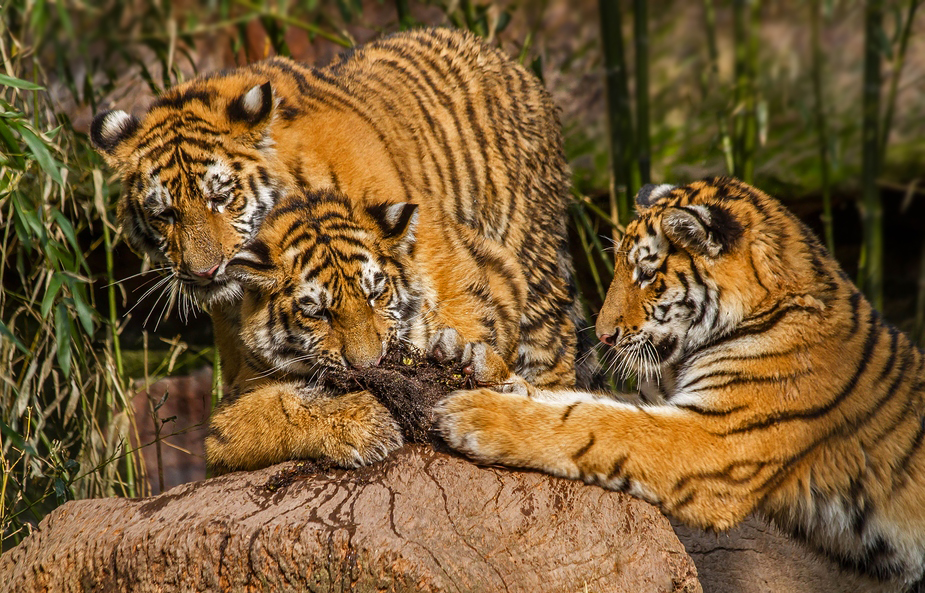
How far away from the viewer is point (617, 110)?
13.5ft

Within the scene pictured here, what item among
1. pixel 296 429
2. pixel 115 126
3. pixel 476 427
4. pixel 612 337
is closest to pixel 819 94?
pixel 612 337

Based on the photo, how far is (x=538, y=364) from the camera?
11.9ft

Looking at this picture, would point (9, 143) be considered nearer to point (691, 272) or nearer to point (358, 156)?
point (358, 156)

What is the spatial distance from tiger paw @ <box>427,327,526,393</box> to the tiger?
1.06 ft

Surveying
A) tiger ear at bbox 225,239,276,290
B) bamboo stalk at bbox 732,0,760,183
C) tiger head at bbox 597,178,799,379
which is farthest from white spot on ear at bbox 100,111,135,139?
bamboo stalk at bbox 732,0,760,183

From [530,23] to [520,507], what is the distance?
392cm

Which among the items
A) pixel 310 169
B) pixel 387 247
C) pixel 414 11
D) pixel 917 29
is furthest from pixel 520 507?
pixel 414 11

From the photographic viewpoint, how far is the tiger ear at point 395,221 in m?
2.93

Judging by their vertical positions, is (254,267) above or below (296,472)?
above

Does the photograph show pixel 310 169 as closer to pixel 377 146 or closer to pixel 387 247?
pixel 377 146

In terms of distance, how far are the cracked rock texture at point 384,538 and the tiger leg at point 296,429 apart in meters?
0.07

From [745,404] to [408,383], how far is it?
1.07 m

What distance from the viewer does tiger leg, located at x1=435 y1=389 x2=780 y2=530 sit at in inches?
101

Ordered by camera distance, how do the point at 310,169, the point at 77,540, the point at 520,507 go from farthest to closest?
the point at 310,169 < the point at 77,540 < the point at 520,507
